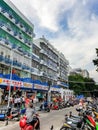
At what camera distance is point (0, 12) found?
118 feet

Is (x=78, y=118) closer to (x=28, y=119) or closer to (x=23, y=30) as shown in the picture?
(x=28, y=119)

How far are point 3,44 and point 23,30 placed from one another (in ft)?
30.2

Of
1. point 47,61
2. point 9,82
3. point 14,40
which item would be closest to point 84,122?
point 9,82

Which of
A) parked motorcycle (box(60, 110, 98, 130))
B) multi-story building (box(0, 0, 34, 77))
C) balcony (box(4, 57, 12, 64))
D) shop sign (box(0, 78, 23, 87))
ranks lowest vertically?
parked motorcycle (box(60, 110, 98, 130))

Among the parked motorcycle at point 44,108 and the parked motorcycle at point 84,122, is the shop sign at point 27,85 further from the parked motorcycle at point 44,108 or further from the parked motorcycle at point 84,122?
the parked motorcycle at point 84,122

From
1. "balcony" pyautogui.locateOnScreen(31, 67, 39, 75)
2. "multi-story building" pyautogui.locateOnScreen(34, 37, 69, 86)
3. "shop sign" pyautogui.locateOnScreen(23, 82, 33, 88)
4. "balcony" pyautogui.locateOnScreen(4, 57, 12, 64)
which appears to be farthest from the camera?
"multi-story building" pyautogui.locateOnScreen(34, 37, 69, 86)

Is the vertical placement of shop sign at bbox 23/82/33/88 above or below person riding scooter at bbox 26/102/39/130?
above

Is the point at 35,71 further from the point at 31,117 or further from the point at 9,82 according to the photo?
the point at 31,117

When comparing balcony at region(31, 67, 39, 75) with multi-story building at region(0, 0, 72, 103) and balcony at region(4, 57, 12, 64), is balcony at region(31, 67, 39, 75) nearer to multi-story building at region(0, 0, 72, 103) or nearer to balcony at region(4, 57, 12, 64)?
multi-story building at region(0, 0, 72, 103)

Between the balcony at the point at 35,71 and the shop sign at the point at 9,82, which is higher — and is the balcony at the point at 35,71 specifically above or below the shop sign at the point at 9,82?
above

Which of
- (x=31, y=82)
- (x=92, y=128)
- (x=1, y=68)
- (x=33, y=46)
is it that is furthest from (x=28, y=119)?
(x=33, y=46)

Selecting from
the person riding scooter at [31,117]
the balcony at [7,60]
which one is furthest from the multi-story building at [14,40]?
the person riding scooter at [31,117]

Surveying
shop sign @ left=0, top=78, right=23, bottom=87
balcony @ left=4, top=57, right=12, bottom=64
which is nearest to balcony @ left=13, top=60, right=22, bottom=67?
balcony @ left=4, top=57, right=12, bottom=64

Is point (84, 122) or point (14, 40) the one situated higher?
point (14, 40)
